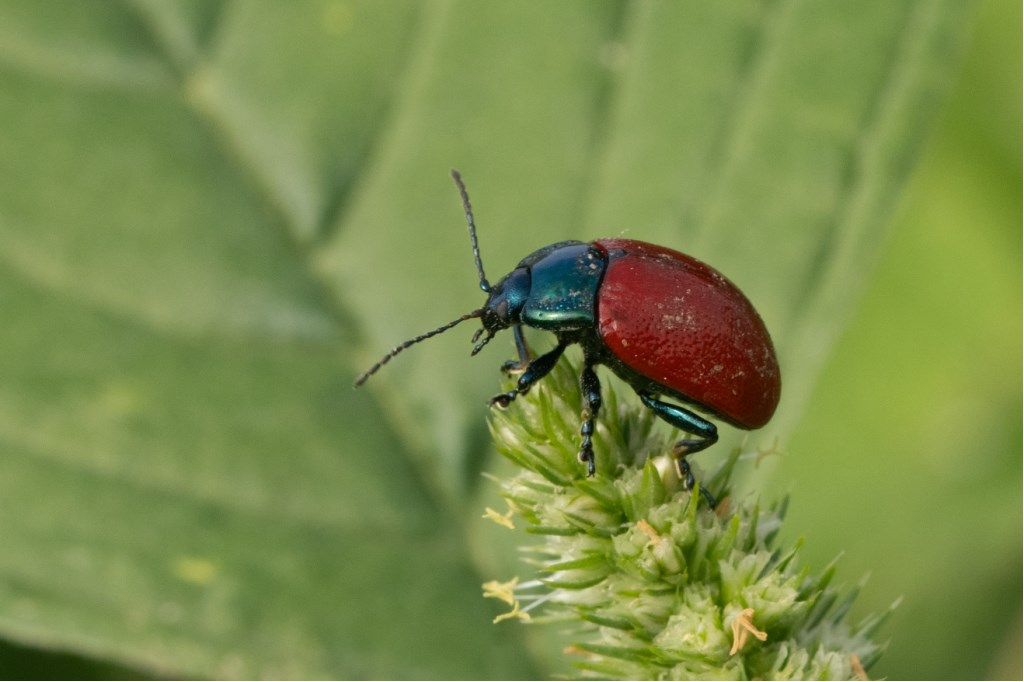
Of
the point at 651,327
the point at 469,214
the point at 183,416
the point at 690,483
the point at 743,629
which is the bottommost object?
the point at 743,629

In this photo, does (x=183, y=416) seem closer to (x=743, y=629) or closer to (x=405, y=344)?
(x=405, y=344)

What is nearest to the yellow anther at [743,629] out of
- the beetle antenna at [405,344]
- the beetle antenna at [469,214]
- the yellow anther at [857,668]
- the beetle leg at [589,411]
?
the yellow anther at [857,668]

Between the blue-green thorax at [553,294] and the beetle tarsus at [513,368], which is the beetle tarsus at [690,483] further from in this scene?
the blue-green thorax at [553,294]

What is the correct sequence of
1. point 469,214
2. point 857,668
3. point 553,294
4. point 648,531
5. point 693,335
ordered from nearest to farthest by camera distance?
point 857,668
point 648,531
point 693,335
point 553,294
point 469,214

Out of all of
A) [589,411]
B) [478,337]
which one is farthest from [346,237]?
[589,411]

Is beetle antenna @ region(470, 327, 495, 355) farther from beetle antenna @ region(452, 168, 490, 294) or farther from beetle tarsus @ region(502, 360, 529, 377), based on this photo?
beetle tarsus @ region(502, 360, 529, 377)

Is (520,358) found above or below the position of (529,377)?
above
